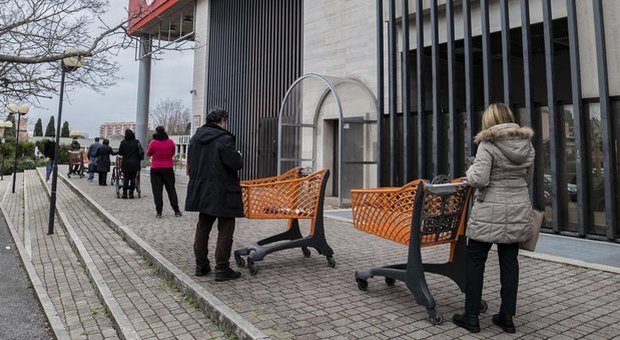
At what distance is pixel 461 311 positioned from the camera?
12.9 ft

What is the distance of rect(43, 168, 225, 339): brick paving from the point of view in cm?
363

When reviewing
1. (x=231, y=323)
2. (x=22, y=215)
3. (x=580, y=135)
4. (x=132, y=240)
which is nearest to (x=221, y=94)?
(x=22, y=215)

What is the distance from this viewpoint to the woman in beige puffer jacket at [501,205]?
334 centimetres

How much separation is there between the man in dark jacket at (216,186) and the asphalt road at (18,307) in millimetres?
1618

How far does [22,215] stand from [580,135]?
12855 mm

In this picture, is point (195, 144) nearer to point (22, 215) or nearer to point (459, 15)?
point (459, 15)

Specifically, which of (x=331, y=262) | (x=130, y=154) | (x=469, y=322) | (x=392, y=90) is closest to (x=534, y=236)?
(x=469, y=322)

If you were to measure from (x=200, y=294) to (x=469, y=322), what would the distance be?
7.96 ft

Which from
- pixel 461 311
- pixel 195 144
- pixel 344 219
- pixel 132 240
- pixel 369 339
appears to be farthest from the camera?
pixel 344 219

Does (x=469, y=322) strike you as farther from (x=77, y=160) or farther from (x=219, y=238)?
(x=77, y=160)

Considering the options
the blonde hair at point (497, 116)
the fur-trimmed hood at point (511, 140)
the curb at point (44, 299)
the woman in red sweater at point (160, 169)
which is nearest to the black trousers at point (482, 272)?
the fur-trimmed hood at point (511, 140)

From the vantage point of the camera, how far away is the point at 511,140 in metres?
3.37

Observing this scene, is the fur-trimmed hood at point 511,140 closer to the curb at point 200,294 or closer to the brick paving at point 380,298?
the brick paving at point 380,298

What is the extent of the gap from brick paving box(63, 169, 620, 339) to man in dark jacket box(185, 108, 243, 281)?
37 centimetres
